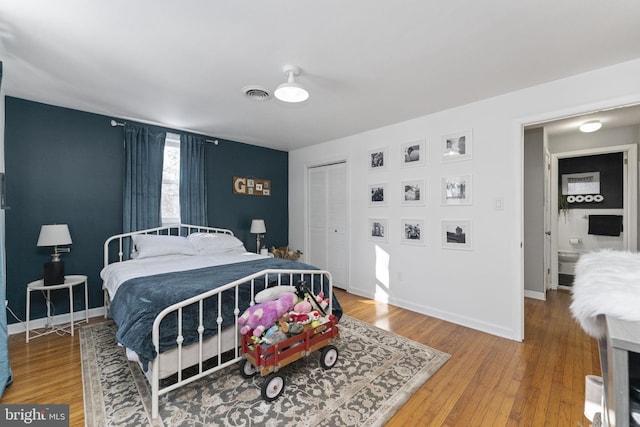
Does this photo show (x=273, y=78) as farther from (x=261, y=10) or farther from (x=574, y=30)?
(x=574, y=30)

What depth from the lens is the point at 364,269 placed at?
4.16 meters

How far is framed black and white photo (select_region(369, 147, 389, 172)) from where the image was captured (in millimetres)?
3857

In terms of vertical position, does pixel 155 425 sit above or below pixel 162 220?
below

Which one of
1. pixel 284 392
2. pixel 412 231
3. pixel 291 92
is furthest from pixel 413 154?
pixel 284 392

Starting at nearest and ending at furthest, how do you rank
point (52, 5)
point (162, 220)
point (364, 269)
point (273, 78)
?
point (52, 5) → point (273, 78) → point (162, 220) → point (364, 269)

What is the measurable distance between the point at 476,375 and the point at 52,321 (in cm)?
420

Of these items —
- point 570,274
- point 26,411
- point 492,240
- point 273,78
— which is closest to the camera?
point 26,411

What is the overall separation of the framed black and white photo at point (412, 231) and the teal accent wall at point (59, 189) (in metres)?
3.58

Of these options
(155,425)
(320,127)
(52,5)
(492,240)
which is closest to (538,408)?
(492,240)

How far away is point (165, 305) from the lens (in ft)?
6.04

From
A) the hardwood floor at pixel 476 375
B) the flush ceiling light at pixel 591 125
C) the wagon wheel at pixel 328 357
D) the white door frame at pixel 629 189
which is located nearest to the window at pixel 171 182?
the hardwood floor at pixel 476 375

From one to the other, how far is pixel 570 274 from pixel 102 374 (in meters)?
6.10

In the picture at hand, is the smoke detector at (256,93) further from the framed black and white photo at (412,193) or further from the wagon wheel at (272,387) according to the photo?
the wagon wheel at (272,387)

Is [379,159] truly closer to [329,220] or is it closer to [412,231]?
[412,231]
